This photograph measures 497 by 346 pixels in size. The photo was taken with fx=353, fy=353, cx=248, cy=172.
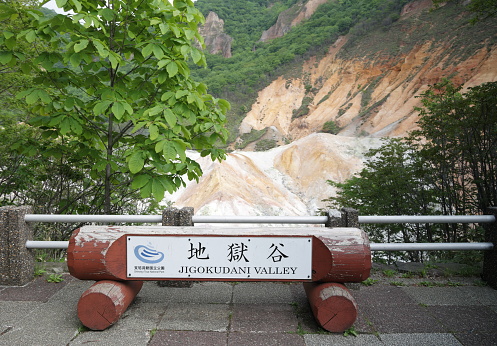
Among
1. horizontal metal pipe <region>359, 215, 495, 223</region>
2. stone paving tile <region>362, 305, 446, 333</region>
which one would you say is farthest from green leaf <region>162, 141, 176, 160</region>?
stone paving tile <region>362, 305, 446, 333</region>

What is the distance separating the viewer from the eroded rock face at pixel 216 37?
5266 cm

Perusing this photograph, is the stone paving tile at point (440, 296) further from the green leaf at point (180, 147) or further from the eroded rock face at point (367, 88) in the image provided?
the eroded rock face at point (367, 88)

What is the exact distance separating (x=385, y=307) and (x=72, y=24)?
12.1 ft

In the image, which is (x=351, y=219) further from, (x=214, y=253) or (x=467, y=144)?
(x=467, y=144)

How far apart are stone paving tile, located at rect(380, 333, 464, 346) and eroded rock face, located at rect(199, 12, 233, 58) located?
52.7m

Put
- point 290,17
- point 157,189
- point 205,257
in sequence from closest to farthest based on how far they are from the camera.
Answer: point 205,257 → point 157,189 → point 290,17

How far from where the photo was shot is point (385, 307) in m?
2.94

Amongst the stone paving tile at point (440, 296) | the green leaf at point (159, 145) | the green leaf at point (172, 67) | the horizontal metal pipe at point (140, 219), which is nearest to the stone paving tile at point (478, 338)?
the stone paving tile at point (440, 296)

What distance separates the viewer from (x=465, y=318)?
9.00ft

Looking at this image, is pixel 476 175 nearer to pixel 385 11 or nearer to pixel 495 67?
pixel 495 67

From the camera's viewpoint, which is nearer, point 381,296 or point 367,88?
point 381,296

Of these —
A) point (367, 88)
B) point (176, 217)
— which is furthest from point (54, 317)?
point (367, 88)

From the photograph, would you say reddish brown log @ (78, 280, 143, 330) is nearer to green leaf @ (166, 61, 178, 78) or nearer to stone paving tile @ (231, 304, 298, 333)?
stone paving tile @ (231, 304, 298, 333)

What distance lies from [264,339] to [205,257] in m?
0.72
